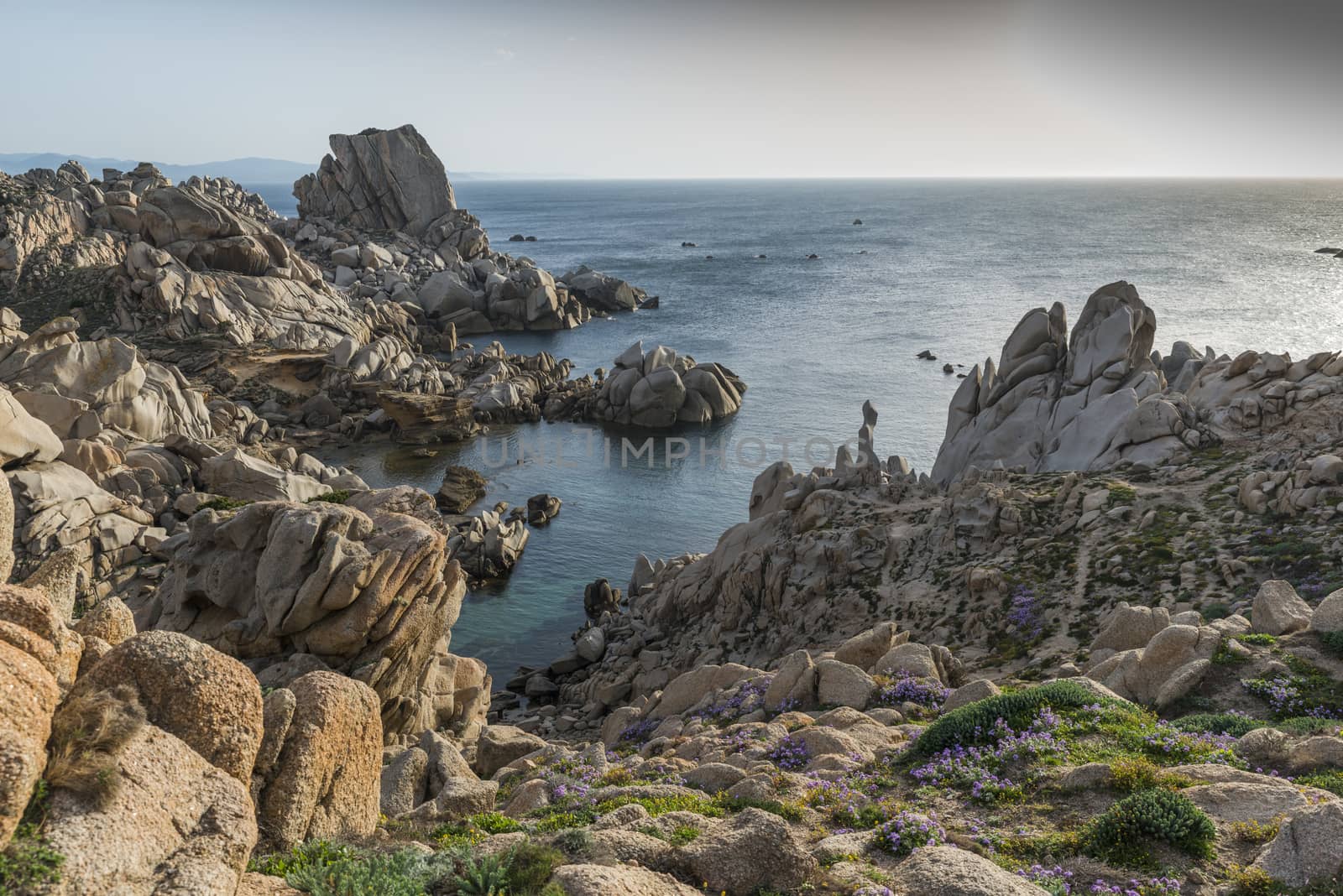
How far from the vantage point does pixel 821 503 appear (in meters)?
40.8

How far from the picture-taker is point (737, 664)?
1240 inches

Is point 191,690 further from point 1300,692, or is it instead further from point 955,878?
point 1300,692

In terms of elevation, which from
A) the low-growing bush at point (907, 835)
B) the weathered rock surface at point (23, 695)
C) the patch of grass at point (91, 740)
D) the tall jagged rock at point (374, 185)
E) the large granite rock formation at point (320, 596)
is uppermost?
the tall jagged rock at point (374, 185)

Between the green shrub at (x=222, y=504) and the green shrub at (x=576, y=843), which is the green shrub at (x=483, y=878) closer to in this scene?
the green shrub at (x=576, y=843)

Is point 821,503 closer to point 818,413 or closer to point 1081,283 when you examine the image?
point 818,413

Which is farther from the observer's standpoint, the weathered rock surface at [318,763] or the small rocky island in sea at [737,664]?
the weathered rock surface at [318,763]

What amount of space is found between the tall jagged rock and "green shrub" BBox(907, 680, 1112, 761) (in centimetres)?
14661

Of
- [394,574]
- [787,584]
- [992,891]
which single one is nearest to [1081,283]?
[787,584]

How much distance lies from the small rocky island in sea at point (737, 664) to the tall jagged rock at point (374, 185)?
8710 centimetres

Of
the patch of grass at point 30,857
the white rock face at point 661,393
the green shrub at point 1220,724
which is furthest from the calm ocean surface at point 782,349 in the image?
the patch of grass at point 30,857

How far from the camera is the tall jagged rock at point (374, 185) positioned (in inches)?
5856

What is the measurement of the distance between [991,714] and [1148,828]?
556cm

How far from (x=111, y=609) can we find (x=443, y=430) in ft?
216

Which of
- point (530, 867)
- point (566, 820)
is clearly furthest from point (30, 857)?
point (566, 820)
